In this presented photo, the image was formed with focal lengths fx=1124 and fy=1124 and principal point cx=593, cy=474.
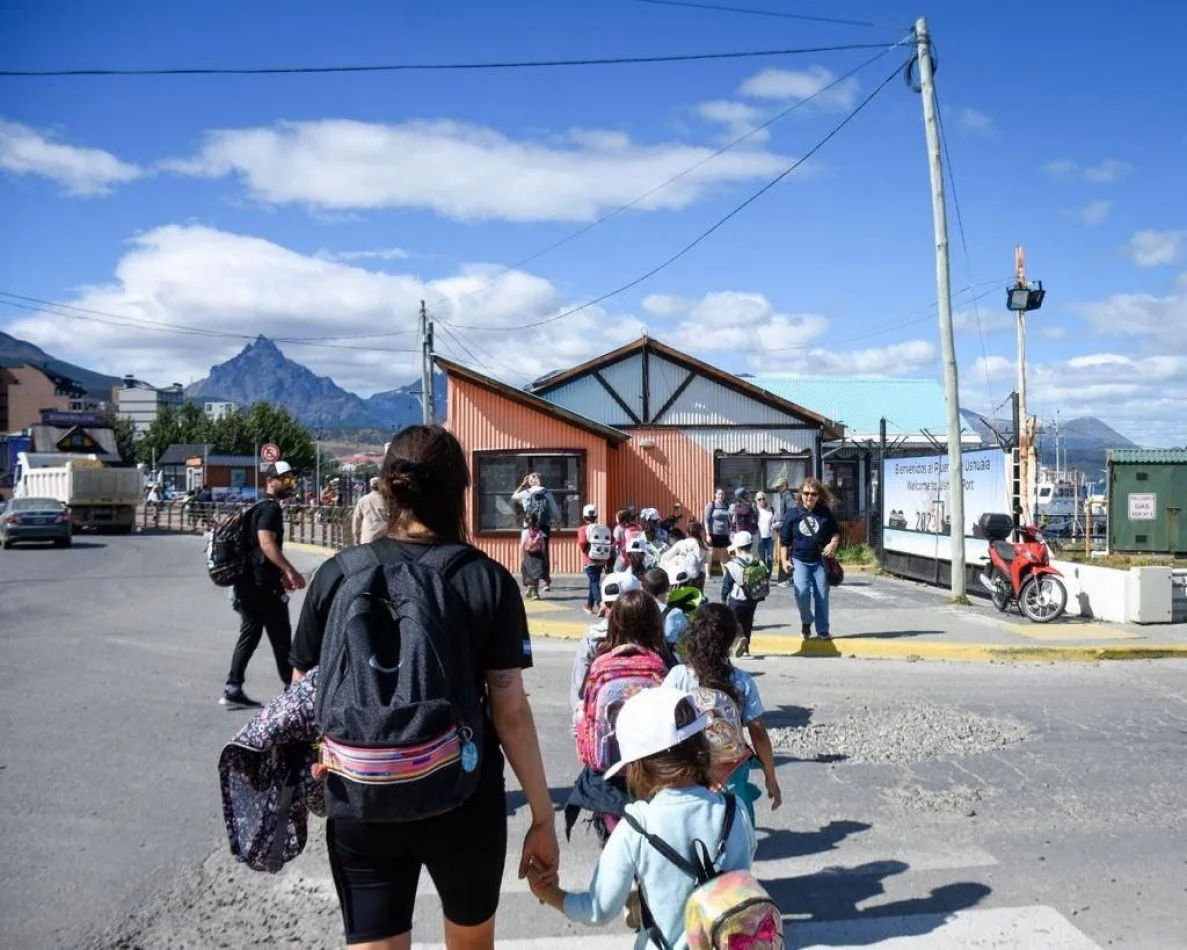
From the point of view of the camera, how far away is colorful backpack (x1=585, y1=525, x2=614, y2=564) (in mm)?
13922

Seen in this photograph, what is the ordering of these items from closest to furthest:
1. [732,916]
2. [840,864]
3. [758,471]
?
1. [732,916]
2. [840,864]
3. [758,471]

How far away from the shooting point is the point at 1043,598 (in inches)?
529

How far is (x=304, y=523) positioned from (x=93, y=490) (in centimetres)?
1221

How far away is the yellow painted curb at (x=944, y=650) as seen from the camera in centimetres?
1117

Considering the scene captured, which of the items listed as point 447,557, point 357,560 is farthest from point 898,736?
point 357,560

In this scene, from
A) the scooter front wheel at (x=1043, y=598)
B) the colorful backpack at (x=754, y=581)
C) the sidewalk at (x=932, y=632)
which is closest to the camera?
the colorful backpack at (x=754, y=581)

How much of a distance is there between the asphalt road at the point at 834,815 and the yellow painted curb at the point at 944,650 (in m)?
0.48

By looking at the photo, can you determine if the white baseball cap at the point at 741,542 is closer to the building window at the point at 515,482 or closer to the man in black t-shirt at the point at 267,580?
the man in black t-shirt at the point at 267,580

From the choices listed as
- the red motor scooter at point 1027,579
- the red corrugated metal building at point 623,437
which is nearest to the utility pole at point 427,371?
the red corrugated metal building at point 623,437

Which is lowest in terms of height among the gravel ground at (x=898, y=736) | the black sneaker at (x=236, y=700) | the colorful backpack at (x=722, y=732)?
the gravel ground at (x=898, y=736)

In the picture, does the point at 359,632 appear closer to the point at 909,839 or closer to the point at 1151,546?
the point at 909,839

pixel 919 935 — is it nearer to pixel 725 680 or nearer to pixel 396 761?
pixel 725 680

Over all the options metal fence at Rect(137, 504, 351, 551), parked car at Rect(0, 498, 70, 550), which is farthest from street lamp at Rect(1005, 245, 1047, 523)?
parked car at Rect(0, 498, 70, 550)

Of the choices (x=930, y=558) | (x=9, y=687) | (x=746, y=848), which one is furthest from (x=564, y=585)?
(x=746, y=848)
